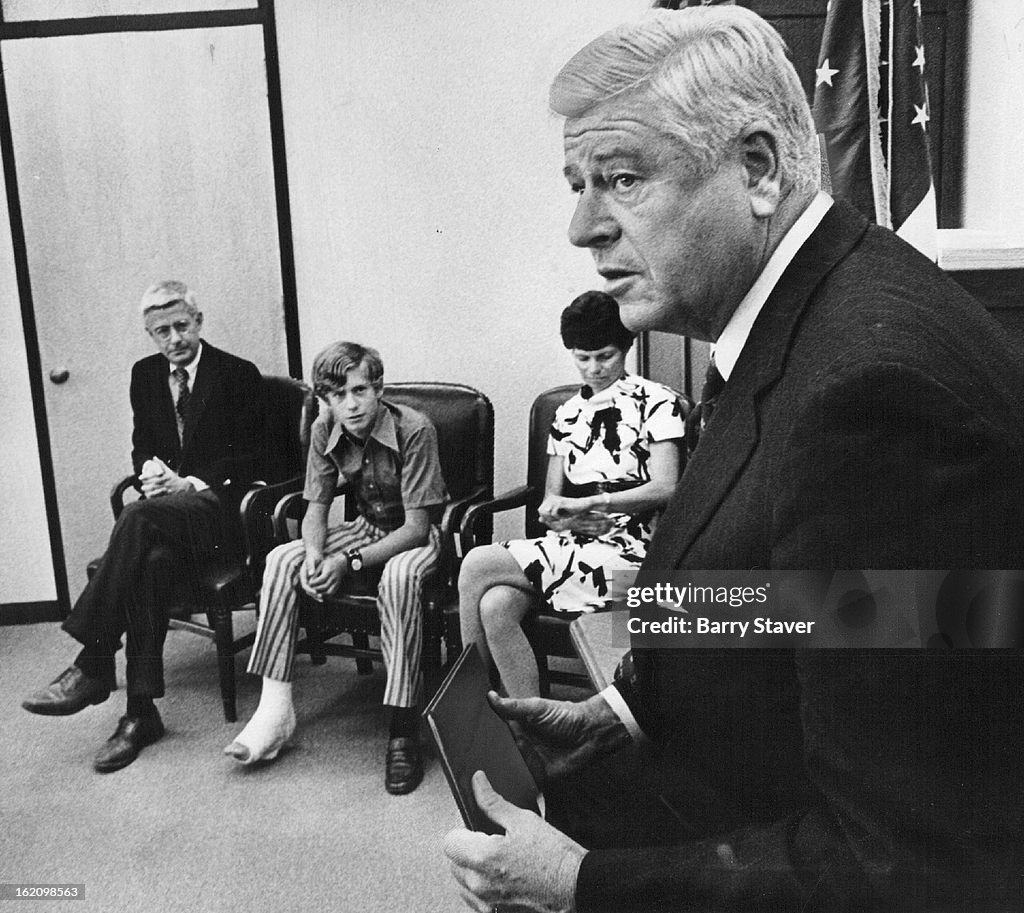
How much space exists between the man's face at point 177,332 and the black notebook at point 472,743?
2.01 m

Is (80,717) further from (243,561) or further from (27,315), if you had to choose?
(27,315)

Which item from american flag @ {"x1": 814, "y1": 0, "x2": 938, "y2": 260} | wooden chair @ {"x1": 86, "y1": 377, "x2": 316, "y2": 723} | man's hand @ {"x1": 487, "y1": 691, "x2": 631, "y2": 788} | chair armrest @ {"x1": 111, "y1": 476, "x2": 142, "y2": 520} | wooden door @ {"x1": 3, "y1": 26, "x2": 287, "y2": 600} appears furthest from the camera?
wooden door @ {"x1": 3, "y1": 26, "x2": 287, "y2": 600}

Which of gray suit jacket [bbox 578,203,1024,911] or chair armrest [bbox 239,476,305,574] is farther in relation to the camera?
chair armrest [bbox 239,476,305,574]

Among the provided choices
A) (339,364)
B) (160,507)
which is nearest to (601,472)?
(339,364)

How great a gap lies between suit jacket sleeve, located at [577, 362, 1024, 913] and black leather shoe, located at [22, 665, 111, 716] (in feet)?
7.02

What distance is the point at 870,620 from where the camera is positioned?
0.57 metres

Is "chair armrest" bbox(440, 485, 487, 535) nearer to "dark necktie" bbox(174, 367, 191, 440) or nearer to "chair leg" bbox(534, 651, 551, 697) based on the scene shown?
"chair leg" bbox(534, 651, 551, 697)

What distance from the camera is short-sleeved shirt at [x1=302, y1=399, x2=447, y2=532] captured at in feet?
7.60

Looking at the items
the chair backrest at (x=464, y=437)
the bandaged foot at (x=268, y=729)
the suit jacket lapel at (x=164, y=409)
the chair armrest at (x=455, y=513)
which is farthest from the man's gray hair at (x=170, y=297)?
the bandaged foot at (x=268, y=729)

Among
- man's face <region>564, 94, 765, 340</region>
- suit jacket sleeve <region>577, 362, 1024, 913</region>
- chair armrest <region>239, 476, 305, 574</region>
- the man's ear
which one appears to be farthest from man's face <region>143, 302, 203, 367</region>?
suit jacket sleeve <region>577, 362, 1024, 913</region>

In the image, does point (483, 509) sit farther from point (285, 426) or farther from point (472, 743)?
point (472, 743)

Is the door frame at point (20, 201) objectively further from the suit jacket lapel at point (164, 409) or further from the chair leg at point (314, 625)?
the chair leg at point (314, 625)

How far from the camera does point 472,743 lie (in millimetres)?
837

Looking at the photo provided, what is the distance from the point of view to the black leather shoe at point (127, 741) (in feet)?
6.97
